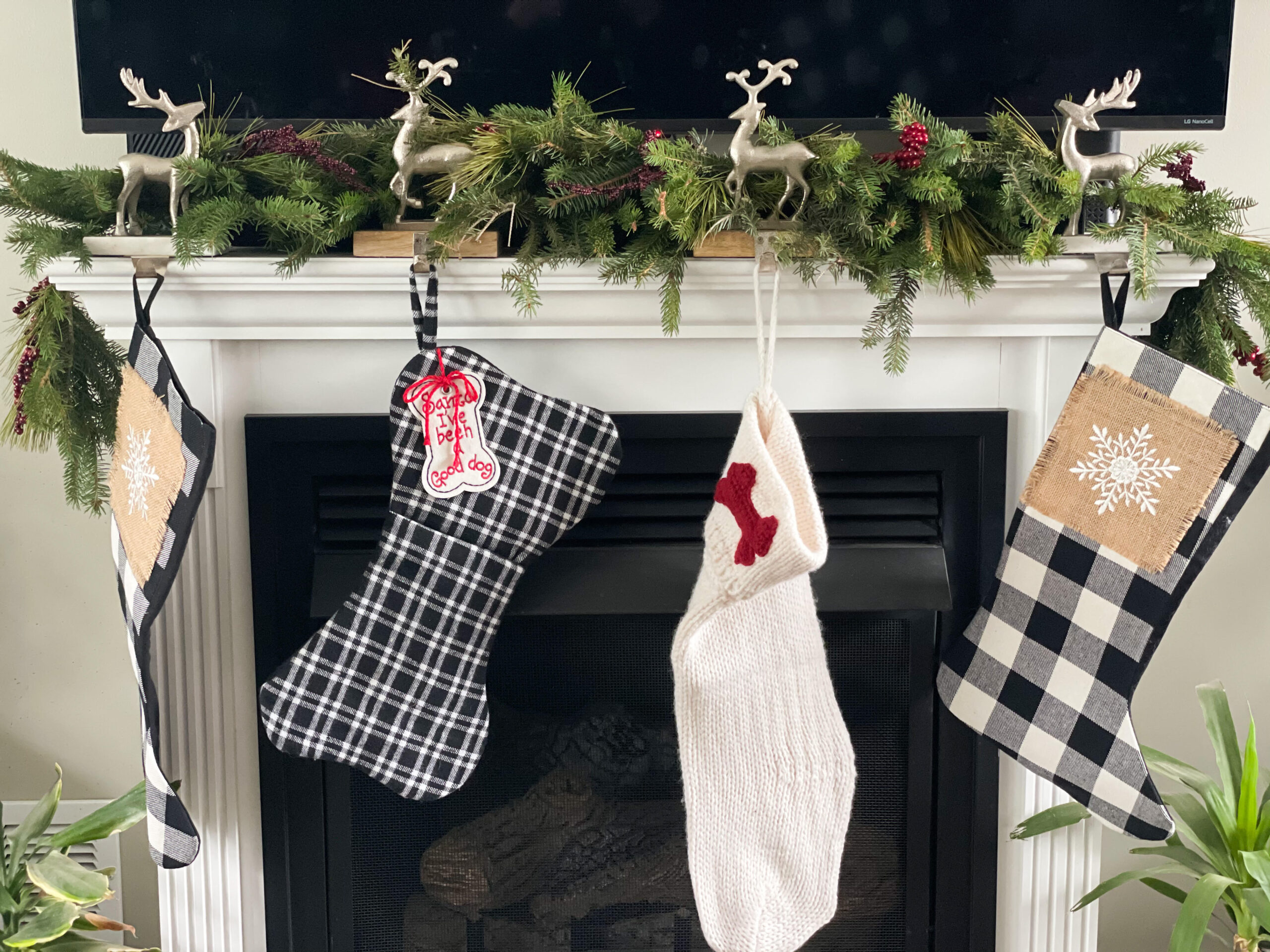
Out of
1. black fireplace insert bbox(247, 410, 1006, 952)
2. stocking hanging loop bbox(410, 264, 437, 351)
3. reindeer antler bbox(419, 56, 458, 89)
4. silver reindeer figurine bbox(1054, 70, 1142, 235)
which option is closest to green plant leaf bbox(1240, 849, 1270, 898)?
black fireplace insert bbox(247, 410, 1006, 952)

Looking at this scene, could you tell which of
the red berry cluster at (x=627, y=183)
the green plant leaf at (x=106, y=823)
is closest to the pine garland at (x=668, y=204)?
the red berry cluster at (x=627, y=183)

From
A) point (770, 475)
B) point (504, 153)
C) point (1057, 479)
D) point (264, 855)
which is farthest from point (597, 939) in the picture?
point (504, 153)

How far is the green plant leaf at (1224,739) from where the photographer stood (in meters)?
1.18

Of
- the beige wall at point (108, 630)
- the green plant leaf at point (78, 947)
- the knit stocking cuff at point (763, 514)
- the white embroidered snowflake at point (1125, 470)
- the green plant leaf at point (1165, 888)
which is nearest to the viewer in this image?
the knit stocking cuff at point (763, 514)

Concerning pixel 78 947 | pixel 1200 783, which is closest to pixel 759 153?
pixel 1200 783

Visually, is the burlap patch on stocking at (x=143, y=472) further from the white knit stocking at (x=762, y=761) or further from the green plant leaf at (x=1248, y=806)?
the green plant leaf at (x=1248, y=806)

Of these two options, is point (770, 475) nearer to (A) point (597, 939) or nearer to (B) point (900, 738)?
(B) point (900, 738)

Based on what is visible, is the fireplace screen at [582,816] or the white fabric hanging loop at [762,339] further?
the fireplace screen at [582,816]

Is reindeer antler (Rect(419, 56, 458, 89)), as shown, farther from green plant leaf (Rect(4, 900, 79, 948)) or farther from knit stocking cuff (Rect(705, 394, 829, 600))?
green plant leaf (Rect(4, 900, 79, 948))

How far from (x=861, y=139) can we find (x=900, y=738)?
2.40ft

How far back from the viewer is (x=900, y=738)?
1.20m

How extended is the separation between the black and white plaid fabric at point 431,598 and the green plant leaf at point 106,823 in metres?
0.24

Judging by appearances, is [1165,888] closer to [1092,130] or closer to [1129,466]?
[1129,466]

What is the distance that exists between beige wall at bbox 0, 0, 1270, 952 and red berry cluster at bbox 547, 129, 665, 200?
80 centimetres
